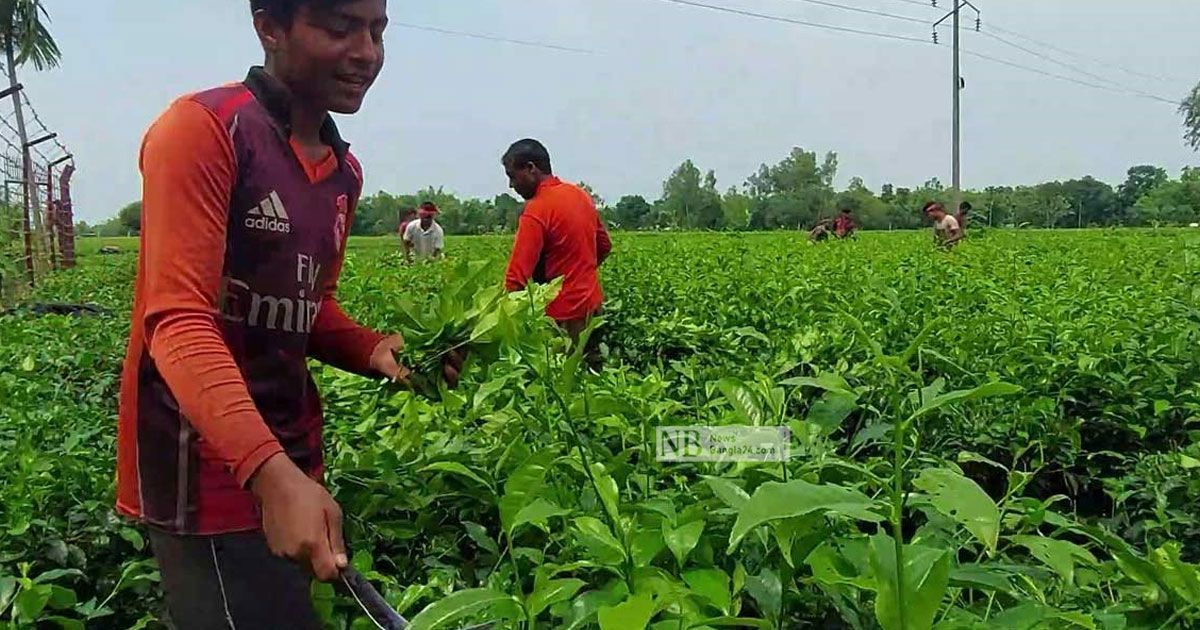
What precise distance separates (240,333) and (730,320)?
3092 millimetres

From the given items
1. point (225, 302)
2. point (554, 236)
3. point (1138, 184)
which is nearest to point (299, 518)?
point (225, 302)

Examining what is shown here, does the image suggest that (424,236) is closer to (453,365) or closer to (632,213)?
(453,365)

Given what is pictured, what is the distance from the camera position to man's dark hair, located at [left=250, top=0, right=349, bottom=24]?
54.6 inches

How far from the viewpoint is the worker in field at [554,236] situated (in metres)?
4.46

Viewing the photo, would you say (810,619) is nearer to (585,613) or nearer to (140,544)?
(585,613)

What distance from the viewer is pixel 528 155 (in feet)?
15.3

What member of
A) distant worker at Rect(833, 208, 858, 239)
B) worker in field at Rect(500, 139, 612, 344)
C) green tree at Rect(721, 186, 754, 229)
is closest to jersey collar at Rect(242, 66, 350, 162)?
worker in field at Rect(500, 139, 612, 344)

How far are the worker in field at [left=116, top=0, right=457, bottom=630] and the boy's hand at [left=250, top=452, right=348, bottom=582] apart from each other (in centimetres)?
10

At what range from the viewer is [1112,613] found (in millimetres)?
1035

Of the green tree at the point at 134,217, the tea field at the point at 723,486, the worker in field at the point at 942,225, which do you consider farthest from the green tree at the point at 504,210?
the tea field at the point at 723,486

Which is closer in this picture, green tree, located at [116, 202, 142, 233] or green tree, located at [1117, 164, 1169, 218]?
green tree, located at [116, 202, 142, 233]

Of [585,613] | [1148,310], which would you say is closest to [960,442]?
[1148,310]

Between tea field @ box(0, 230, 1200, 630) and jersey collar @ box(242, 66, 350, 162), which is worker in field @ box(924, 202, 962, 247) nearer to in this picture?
tea field @ box(0, 230, 1200, 630)

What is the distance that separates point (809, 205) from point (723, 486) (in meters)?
33.6
